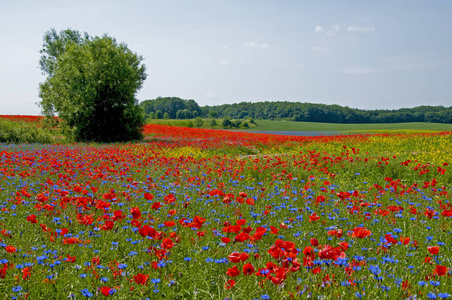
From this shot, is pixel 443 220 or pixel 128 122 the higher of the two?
pixel 128 122

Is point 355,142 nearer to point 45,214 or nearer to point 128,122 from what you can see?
point 128,122

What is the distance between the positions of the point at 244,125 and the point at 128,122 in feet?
161

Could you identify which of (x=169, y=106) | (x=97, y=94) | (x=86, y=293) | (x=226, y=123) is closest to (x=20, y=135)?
(x=97, y=94)

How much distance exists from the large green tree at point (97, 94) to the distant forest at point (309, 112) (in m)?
69.8

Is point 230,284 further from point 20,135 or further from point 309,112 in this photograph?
point 309,112

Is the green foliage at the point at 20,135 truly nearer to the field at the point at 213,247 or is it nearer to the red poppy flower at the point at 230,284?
the field at the point at 213,247

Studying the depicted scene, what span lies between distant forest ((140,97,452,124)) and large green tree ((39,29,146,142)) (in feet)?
229

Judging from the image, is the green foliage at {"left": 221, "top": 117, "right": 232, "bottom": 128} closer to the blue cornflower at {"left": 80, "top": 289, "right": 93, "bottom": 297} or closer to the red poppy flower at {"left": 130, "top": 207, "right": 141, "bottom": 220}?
the red poppy flower at {"left": 130, "top": 207, "right": 141, "bottom": 220}

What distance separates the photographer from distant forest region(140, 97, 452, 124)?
10225 cm

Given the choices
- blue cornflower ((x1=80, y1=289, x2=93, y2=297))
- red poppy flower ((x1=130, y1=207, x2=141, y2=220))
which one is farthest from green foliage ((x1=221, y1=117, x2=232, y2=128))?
blue cornflower ((x1=80, y1=289, x2=93, y2=297))

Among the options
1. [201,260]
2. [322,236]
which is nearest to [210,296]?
[201,260]

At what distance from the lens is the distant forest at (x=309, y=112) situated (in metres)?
102

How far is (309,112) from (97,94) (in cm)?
9170

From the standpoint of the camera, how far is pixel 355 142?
1975 centimetres
